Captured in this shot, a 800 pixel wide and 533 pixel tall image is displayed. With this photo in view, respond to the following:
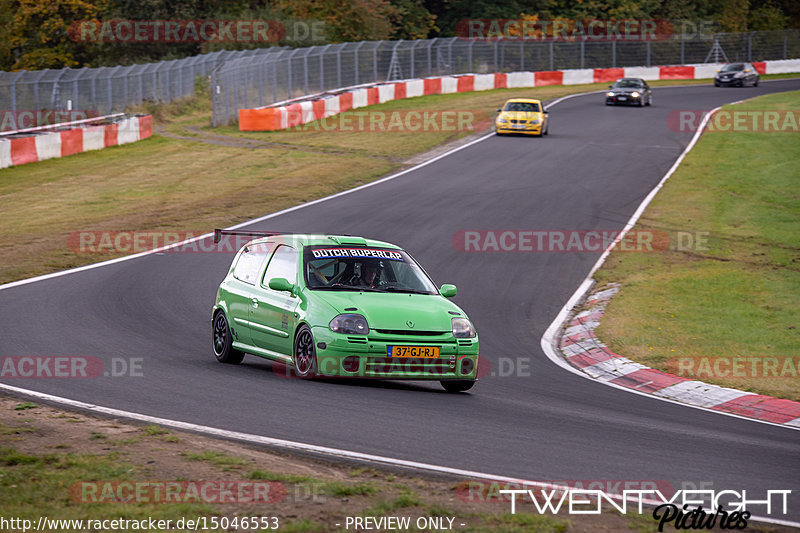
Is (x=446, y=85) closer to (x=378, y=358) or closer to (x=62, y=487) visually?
(x=378, y=358)

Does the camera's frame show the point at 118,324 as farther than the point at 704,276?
No

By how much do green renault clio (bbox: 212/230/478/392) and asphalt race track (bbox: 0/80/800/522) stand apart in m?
0.28

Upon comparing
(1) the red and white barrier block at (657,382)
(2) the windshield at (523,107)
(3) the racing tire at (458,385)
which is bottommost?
(1) the red and white barrier block at (657,382)

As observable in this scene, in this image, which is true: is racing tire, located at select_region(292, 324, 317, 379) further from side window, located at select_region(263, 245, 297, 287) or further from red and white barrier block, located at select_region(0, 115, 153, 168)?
red and white barrier block, located at select_region(0, 115, 153, 168)

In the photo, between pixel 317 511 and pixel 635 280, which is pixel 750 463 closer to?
pixel 317 511

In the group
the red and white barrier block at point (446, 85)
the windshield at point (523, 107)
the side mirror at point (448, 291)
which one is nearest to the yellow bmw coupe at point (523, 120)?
the windshield at point (523, 107)

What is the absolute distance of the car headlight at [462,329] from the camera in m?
10.8

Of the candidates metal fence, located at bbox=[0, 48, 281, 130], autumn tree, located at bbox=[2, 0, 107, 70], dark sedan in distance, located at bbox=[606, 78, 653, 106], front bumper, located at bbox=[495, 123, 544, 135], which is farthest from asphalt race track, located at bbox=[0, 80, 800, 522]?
autumn tree, located at bbox=[2, 0, 107, 70]

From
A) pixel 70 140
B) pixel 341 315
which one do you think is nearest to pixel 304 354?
pixel 341 315

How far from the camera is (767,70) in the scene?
70250 millimetres

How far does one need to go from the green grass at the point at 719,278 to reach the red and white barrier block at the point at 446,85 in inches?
668

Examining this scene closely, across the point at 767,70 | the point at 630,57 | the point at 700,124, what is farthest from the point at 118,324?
the point at 767,70

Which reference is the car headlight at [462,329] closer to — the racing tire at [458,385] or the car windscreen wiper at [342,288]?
the racing tire at [458,385]

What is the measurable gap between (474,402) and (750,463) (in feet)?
→ 9.51
